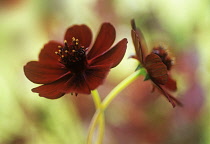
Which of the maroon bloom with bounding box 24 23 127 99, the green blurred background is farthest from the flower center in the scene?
the green blurred background

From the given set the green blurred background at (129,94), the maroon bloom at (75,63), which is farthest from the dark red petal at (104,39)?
the green blurred background at (129,94)

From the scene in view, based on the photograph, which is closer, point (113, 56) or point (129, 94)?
point (113, 56)

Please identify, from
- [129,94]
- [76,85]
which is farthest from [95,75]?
[129,94]

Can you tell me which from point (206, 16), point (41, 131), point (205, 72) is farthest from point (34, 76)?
point (206, 16)

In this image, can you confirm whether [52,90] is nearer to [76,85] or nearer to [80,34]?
[76,85]

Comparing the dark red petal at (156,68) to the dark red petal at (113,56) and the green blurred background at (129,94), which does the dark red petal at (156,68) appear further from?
Answer: the green blurred background at (129,94)

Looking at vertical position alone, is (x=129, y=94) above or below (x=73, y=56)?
below

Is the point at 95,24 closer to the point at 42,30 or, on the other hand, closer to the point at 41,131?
the point at 42,30

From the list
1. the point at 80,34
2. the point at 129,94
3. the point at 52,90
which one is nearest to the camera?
the point at 52,90
